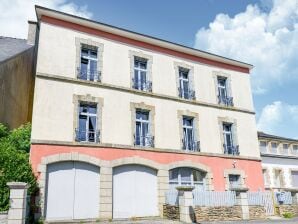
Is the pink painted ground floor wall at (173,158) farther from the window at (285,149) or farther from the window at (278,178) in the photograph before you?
the window at (285,149)

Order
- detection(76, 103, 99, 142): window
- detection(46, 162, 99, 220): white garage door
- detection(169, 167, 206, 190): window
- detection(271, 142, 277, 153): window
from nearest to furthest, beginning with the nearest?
detection(46, 162, 99, 220): white garage door, detection(76, 103, 99, 142): window, detection(169, 167, 206, 190): window, detection(271, 142, 277, 153): window

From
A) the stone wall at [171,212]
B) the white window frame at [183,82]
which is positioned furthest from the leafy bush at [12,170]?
the white window frame at [183,82]

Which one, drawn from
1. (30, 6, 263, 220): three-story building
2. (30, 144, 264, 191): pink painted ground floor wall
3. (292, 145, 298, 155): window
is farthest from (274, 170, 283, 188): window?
(30, 6, 263, 220): three-story building

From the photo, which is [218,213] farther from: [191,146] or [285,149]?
[285,149]

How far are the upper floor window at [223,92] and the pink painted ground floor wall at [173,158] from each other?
364 cm

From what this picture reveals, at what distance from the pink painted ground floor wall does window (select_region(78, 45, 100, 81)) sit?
370 centimetres

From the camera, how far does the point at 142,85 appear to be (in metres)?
17.2

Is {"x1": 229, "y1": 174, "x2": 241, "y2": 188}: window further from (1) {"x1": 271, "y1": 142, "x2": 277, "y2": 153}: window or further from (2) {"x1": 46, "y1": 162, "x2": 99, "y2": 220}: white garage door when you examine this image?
(2) {"x1": 46, "y1": 162, "x2": 99, "y2": 220}: white garage door

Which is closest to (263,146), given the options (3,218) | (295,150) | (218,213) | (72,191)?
(295,150)

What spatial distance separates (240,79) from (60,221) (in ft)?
48.0

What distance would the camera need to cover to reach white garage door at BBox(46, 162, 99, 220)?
13211mm

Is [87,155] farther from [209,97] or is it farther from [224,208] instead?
[209,97]

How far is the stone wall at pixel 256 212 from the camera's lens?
1495cm

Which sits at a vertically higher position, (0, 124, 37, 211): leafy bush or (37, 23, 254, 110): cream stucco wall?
(37, 23, 254, 110): cream stucco wall
